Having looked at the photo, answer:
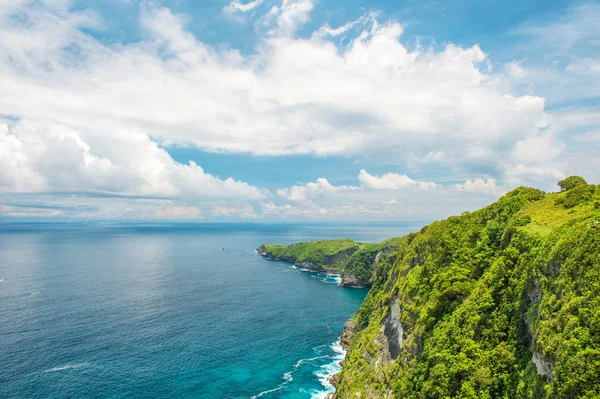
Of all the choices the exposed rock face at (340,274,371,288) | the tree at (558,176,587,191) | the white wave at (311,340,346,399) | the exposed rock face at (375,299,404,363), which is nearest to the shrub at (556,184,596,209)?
the tree at (558,176,587,191)

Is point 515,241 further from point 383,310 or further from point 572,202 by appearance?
point 383,310

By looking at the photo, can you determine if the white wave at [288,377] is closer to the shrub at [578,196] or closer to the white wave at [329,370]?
the white wave at [329,370]

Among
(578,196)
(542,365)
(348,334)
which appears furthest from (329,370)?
(578,196)

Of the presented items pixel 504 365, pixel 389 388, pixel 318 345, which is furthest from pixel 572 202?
pixel 318 345

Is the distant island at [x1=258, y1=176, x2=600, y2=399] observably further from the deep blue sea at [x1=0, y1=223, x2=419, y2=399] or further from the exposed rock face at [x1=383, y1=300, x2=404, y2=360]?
the deep blue sea at [x1=0, y1=223, x2=419, y2=399]

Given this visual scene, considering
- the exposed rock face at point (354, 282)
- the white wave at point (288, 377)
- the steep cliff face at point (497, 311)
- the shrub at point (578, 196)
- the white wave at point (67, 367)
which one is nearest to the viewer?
the steep cliff face at point (497, 311)

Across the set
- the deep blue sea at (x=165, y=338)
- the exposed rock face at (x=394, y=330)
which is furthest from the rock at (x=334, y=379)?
the exposed rock face at (x=394, y=330)
